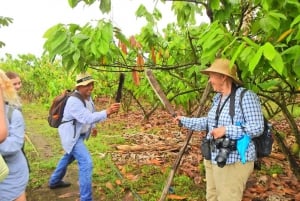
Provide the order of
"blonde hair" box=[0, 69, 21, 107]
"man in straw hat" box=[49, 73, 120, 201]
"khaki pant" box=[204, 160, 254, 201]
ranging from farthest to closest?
"man in straw hat" box=[49, 73, 120, 201]
"khaki pant" box=[204, 160, 254, 201]
"blonde hair" box=[0, 69, 21, 107]

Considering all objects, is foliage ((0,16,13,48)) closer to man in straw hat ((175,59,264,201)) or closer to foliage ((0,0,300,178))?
foliage ((0,0,300,178))

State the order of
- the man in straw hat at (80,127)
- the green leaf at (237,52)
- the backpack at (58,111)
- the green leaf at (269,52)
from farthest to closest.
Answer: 1. the backpack at (58,111)
2. the man in straw hat at (80,127)
3. the green leaf at (237,52)
4. the green leaf at (269,52)

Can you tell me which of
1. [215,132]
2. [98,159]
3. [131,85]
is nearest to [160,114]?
[131,85]

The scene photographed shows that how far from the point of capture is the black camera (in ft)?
11.3

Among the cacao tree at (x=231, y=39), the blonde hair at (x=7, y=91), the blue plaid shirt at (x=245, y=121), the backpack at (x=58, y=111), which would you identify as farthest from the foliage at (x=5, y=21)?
the blue plaid shirt at (x=245, y=121)

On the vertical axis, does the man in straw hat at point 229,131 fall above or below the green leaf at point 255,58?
below

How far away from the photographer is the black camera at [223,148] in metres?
3.43

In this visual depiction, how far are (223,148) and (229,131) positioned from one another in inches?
7.3

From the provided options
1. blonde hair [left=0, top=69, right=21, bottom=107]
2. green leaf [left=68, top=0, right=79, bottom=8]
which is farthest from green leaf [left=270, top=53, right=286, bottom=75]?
blonde hair [left=0, top=69, right=21, bottom=107]

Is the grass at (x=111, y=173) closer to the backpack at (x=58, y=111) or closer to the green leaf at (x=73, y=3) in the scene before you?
the backpack at (x=58, y=111)

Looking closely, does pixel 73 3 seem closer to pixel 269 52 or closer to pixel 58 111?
pixel 269 52

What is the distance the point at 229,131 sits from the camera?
3.37 metres

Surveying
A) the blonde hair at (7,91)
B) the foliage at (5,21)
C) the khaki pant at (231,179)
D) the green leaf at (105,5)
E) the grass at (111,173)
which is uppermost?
the foliage at (5,21)

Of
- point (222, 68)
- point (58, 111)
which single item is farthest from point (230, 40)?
point (58, 111)
